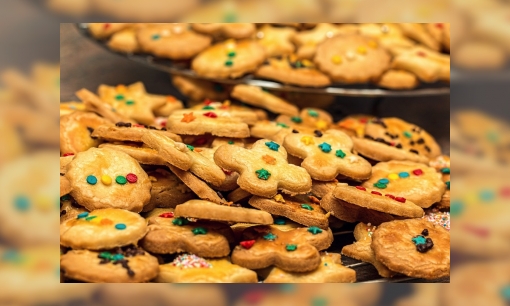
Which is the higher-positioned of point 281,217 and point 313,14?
point 313,14

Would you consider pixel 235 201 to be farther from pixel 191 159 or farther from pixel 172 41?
pixel 172 41

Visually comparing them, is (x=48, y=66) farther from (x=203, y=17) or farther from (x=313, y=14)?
(x=313, y=14)

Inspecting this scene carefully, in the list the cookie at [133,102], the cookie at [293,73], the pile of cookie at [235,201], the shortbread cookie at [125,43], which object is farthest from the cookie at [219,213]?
the shortbread cookie at [125,43]

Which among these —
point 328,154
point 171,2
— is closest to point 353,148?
point 328,154

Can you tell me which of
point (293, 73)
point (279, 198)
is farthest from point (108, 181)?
point (293, 73)

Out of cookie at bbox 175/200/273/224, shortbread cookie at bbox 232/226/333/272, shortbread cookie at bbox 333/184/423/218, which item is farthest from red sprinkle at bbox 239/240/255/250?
shortbread cookie at bbox 333/184/423/218

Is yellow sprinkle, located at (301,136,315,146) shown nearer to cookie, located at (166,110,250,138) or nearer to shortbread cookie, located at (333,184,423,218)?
cookie, located at (166,110,250,138)
